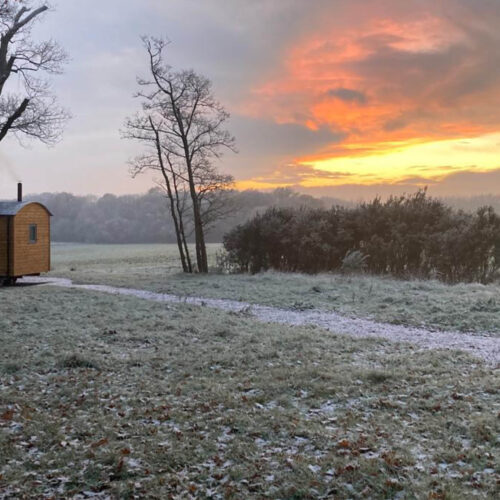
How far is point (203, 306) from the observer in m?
11.9

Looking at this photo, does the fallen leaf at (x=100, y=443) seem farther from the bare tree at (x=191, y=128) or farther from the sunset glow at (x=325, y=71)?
the bare tree at (x=191, y=128)

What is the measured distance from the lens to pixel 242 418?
477 cm

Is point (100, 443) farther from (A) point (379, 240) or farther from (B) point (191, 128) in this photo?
(B) point (191, 128)

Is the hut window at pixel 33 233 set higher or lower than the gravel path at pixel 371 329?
higher

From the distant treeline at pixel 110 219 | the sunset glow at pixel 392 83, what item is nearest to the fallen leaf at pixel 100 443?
the sunset glow at pixel 392 83

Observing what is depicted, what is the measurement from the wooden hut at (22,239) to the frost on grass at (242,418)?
35.5ft

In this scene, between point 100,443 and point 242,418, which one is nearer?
point 100,443

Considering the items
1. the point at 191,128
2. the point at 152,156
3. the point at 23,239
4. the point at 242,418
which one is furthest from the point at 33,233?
the point at 242,418

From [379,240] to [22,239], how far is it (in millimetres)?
14103

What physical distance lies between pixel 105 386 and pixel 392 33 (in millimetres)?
11866

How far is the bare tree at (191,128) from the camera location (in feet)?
71.0

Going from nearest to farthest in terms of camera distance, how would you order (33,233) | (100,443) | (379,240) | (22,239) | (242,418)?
Result: (100,443) → (242,418) → (379,240) → (22,239) → (33,233)

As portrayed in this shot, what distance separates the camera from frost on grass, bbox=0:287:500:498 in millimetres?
3580

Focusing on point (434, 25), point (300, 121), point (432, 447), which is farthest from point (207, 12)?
point (432, 447)
